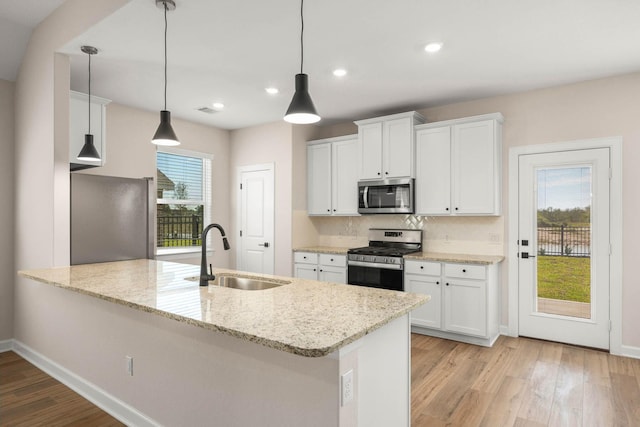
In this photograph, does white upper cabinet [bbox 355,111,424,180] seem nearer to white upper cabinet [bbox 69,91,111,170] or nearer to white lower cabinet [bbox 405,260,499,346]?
white lower cabinet [bbox 405,260,499,346]

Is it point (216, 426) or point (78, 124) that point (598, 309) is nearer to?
point (216, 426)

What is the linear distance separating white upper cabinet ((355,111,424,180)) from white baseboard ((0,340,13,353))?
4011mm

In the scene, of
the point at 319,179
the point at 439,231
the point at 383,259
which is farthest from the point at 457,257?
the point at 319,179

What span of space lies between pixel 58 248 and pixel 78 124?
111cm

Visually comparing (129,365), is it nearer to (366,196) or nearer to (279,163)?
(366,196)

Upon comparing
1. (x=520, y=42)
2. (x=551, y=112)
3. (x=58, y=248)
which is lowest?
(x=58, y=248)

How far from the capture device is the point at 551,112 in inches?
153

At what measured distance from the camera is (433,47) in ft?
9.67

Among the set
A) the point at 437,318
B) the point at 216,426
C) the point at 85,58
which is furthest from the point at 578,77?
the point at 85,58

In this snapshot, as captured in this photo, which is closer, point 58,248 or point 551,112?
point 58,248

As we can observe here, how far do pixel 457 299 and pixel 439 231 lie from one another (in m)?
0.93

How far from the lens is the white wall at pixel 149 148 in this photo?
4.36 metres

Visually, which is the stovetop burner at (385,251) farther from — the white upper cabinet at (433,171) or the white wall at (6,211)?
the white wall at (6,211)

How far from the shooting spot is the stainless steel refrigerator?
10.2ft
